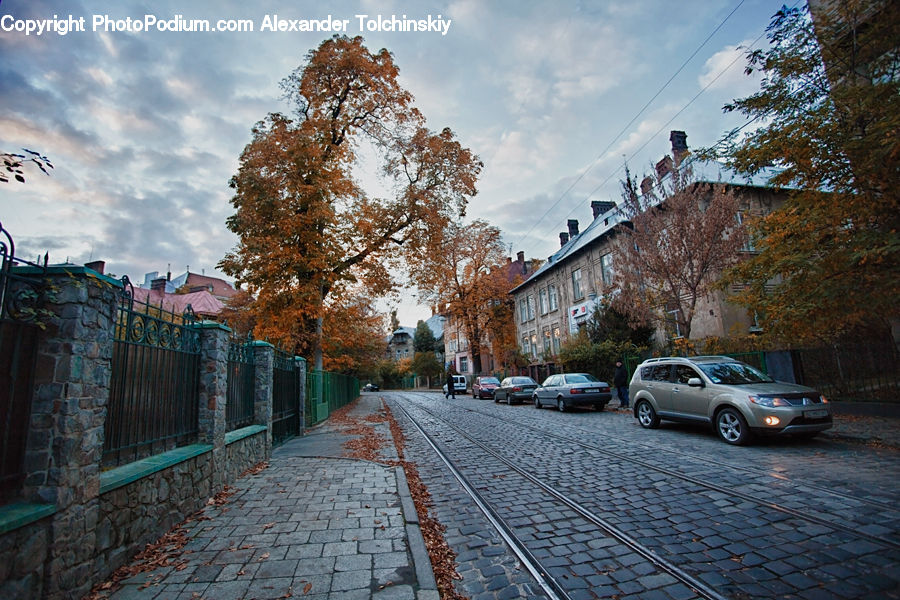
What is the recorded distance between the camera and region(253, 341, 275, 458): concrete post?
29.5 feet

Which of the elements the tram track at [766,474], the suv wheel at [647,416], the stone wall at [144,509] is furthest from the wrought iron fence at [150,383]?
the suv wheel at [647,416]

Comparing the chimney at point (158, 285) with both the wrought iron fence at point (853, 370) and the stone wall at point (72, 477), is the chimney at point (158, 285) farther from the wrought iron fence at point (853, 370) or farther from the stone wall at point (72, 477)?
the wrought iron fence at point (853, 370)

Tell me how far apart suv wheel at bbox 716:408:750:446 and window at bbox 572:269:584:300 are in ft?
72.0

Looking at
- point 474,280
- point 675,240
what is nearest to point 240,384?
point 675,240

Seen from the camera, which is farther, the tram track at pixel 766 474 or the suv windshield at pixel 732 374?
the suv windshield at pixel 732 374

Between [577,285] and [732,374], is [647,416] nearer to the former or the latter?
[732,374]

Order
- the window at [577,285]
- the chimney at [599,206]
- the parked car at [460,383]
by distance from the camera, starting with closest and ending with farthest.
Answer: the window at [577,285] → the chimney at [599,206] → the parked car at [460,383]

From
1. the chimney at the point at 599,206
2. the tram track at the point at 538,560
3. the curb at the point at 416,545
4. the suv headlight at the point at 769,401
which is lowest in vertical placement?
the tram track at the point at 538,560

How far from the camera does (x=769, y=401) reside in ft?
27.5

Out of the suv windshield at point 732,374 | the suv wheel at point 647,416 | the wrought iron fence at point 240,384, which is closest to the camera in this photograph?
the wrought iron fence at point 240,384

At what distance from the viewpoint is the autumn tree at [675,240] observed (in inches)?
598

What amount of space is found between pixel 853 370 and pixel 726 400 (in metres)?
6.19

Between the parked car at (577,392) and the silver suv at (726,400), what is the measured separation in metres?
5.10

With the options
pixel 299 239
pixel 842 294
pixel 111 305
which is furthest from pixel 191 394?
pixel 842 294
